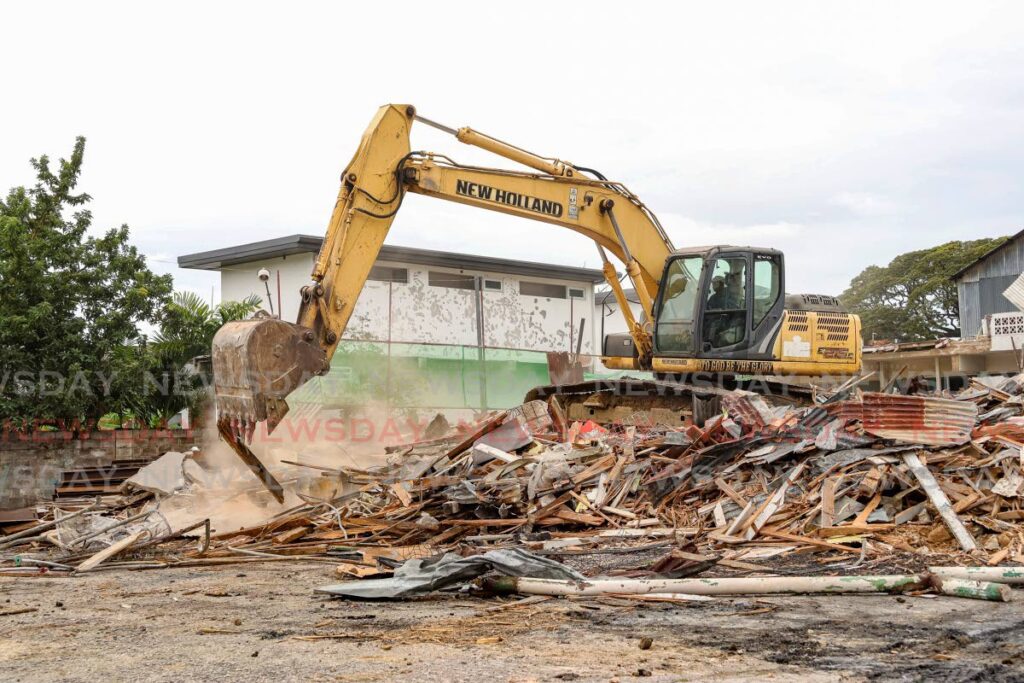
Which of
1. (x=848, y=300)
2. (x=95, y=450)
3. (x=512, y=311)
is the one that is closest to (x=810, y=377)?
(x=95, y=450)

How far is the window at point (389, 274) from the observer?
26281mm

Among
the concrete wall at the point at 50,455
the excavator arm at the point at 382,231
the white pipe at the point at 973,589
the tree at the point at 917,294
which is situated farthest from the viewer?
the tree at the point at 917,294

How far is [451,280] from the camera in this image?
2805 centimetres

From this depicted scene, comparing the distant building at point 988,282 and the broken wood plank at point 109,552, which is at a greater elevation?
the distant building at point 988,282

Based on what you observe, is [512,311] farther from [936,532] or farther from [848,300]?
[848,300]

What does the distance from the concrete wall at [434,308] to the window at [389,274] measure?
0.13 metres

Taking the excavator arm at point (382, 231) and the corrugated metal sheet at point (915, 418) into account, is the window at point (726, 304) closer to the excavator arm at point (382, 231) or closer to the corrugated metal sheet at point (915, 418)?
the excavator arm at point (382, 231)

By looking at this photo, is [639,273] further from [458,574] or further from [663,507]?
[458,574]

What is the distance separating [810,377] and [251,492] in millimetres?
8101

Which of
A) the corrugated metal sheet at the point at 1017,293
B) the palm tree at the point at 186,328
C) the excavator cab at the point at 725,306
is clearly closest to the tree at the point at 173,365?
the palm tree at the point at 186,328

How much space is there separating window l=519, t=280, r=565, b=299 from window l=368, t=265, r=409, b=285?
4644mm

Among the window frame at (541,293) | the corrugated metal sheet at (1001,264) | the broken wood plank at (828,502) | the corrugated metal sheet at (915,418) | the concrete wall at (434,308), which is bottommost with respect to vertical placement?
the broken wood plank at (828,502)

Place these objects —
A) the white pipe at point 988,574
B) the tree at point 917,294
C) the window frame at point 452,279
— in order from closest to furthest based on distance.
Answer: the white pipe at point 988,574 → the window frame at point 452,279 → the tree at point 917,294

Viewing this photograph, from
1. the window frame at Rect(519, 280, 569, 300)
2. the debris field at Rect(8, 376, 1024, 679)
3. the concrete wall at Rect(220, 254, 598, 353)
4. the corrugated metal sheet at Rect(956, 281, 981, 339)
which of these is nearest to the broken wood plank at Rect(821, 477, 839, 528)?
the debris field at Rect(8, 376, 1024, 679)
